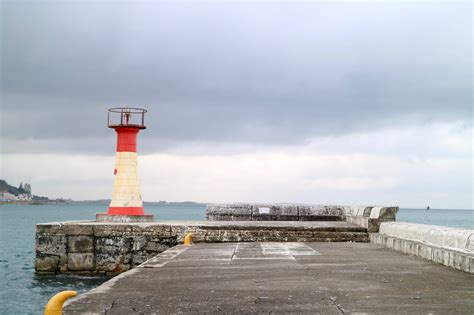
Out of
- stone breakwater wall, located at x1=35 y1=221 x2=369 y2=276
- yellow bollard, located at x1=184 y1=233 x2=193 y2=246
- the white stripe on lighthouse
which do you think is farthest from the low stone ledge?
the white stripe on lighthouse

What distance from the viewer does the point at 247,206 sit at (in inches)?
744

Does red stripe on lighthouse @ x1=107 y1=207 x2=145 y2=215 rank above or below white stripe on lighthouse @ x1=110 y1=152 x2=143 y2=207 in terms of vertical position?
below

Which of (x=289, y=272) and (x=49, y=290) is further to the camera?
(x=49, y=290)

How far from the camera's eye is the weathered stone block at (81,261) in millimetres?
15383

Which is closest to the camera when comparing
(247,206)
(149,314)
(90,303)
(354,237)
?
(149,314)

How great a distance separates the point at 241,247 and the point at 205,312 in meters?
6.87

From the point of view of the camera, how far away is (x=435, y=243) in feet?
29.6

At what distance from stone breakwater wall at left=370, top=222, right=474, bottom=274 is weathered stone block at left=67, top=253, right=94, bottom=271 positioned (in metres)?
7.45

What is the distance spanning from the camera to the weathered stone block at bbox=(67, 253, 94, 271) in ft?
50.5

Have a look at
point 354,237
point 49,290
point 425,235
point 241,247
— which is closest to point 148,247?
point 49,290

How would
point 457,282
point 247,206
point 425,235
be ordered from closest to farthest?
point 457,282 < point 425,235 < point 247,206

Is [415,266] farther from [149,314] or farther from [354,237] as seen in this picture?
[354,237]

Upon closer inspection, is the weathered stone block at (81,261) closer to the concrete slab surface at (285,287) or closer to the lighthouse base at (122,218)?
the lighthouse base at (122,218)

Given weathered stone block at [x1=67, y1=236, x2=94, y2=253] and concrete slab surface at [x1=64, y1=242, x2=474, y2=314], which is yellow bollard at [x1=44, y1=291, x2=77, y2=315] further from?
weathered stone block at [x1=67, y1=236, x2=94, y2=253]
